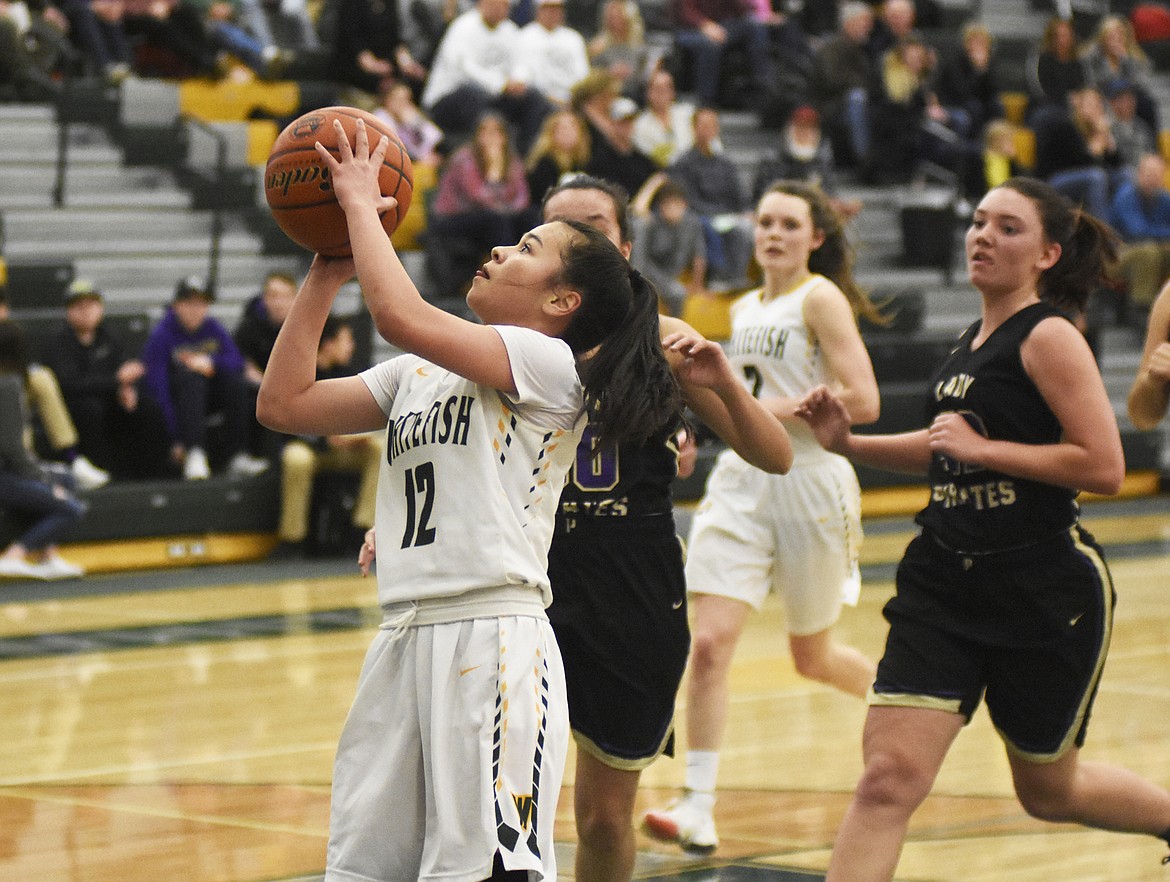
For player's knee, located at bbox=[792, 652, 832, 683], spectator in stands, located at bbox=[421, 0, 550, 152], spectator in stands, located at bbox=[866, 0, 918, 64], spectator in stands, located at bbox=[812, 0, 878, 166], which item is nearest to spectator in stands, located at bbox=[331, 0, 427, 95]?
spectator in stands, located at bbox=[421, 0, 550, 152]

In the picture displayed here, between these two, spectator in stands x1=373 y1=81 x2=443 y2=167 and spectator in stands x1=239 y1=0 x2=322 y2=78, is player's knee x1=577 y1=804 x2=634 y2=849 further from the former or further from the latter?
spectator in stands x1=239 y1=0 x2=322 y2=78

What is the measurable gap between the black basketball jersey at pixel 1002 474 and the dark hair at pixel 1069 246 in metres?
0.18

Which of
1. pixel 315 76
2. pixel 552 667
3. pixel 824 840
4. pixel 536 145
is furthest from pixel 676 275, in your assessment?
pixel 552 667

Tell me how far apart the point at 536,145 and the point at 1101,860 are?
8918mm

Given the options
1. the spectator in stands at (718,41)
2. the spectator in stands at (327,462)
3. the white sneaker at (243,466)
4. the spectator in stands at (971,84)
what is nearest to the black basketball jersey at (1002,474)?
the spectator in stands at (327,462)

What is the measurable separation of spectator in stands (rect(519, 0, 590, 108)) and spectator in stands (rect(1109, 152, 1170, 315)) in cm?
487

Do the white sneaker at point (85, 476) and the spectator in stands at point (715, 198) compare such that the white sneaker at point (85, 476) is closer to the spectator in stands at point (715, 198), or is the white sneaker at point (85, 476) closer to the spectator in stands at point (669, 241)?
the spectator in stands at point (669, 241)

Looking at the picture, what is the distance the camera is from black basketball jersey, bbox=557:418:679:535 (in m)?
4.09

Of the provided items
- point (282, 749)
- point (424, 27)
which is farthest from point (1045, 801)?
point (424, 27)

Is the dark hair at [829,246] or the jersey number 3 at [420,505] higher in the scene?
the dark hair at [829,246]

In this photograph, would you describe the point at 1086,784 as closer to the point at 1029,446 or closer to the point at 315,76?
the point at 1029,446

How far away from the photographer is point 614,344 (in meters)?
3.28

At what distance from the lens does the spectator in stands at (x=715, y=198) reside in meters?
13.6

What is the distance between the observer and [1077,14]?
1975 cm
